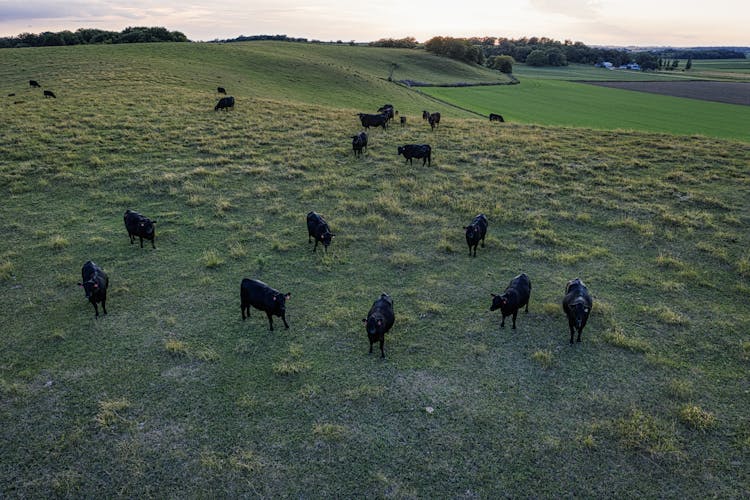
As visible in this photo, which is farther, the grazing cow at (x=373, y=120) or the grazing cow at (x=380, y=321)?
the grazing cow at (x=373, y=120)

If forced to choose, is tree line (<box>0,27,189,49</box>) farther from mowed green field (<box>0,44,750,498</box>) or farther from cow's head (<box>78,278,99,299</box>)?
cow's head (<box>78,278,99,299</box>)

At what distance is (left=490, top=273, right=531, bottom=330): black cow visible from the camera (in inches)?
437

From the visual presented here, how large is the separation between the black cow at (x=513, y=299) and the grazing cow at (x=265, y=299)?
5.46 meters

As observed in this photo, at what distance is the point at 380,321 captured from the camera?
1010cm

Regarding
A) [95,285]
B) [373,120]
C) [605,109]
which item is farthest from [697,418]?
[605,109]

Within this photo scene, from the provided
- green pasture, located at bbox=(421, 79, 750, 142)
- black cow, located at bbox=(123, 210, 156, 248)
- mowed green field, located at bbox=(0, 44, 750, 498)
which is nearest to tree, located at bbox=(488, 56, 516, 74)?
green pasture, located at bbox=(421, 79, 750, 142)

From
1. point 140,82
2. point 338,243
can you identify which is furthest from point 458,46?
point 338,243

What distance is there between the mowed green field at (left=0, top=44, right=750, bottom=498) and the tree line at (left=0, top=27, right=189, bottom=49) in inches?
2902

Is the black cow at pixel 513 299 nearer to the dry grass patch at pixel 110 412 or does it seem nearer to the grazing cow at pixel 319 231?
the grazing cow at pixel 319 231

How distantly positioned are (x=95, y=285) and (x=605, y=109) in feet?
227

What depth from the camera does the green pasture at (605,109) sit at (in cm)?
4859

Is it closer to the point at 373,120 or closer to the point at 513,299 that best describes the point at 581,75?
the point at 373,120

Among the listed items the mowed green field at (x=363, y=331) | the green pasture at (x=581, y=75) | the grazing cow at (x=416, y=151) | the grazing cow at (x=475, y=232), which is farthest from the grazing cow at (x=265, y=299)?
the green pasture at (x=581, y=75)

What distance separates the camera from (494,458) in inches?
310
